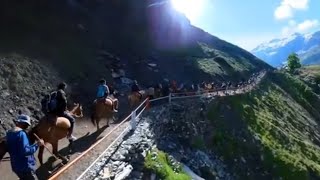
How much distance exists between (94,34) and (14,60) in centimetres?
2291

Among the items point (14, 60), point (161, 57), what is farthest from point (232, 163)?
point (161, 57)

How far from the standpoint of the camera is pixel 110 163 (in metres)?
19.1

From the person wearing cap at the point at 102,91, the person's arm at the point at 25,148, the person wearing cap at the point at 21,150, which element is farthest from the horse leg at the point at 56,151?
the person wearing cap at the point at 102,91

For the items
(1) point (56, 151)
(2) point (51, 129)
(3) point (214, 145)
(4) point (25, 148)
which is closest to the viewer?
(4) point (25, 148)

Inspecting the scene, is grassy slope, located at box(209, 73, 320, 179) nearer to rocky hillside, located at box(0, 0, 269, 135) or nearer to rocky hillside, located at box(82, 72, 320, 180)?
rocky hillside, located at box(82, 72, 320, 180)

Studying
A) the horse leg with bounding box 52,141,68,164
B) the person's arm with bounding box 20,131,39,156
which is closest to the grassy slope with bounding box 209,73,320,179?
the horse leg with bounding box 52,141,68,164

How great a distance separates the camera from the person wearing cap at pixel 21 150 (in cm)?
1205

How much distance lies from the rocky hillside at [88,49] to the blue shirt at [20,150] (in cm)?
1553

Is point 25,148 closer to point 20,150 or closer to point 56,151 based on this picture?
point 20,150

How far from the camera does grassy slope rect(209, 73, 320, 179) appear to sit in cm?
4250

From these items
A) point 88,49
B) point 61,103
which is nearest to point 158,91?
point 88,49

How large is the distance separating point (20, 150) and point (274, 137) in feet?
141

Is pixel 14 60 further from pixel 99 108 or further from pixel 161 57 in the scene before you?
pixel 161 57

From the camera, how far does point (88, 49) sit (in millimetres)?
51000
